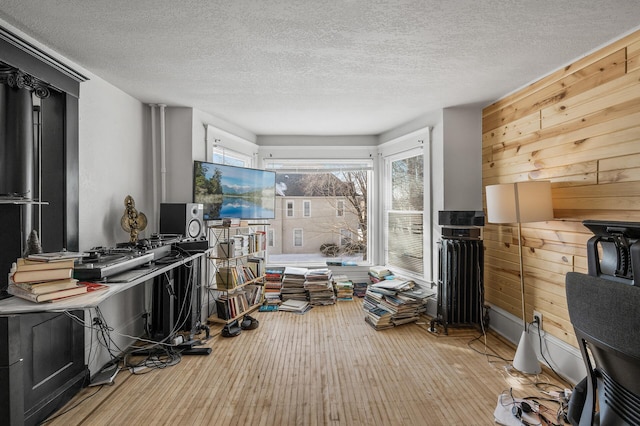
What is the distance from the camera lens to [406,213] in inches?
168

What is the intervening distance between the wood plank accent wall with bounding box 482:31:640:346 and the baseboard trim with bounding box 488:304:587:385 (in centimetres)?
6

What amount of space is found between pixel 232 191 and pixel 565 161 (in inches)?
126

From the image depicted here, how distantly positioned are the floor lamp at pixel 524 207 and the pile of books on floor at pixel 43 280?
2.81 metres

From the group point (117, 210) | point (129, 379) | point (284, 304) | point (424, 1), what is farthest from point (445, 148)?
point (129, 379)

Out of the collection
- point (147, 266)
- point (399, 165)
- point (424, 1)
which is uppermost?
point (424, 1)

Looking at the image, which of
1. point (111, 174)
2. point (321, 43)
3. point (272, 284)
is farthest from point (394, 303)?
point (111, 174)

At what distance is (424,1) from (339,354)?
2610mm

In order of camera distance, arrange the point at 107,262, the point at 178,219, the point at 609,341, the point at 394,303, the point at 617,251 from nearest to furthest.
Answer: the point at 609,341 → the point at 617,251 → the point at 107,262 → the point at 178,219 → the point at 394,303

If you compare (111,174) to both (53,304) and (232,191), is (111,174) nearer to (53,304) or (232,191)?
(232,191)

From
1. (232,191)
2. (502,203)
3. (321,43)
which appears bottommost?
(502,203)

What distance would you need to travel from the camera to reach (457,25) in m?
1.83

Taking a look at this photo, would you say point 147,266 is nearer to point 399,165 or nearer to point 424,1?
point 424,1

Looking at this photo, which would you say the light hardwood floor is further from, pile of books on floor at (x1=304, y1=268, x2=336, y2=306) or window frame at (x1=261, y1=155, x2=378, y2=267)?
window frame at (x1=261, y1=155, x2=378, y2=267)

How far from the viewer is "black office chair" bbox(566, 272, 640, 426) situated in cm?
97
